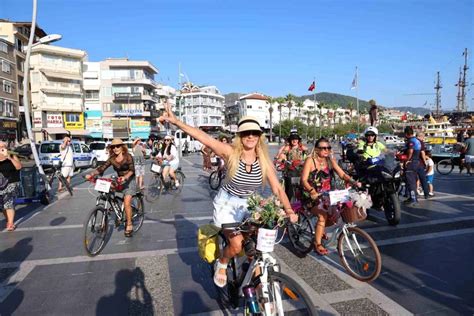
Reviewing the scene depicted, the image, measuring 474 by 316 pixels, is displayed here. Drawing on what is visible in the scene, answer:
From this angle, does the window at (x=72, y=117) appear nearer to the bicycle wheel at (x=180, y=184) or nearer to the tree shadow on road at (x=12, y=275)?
the bicycle wheel at (x=180, y=184)

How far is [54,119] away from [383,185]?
177ft

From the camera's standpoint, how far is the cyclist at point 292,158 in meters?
7.40

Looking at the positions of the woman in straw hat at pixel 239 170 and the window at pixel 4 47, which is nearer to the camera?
the woman in straw hat at pixel 239 170

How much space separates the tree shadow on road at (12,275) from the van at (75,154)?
1354 cm

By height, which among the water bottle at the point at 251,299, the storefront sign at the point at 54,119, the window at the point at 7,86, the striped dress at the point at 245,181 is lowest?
the water bottle at the point at 251,299

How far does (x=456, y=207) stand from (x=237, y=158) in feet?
23.3

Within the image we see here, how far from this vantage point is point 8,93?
42.0 m

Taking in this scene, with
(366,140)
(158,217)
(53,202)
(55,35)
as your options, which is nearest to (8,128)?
(55,35)

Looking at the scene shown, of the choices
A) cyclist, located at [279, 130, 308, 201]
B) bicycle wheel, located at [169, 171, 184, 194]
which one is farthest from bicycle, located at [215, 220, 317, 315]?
bicycle wheel, located at [169, 171, 184, 194]

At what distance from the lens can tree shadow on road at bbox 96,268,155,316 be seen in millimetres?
3609

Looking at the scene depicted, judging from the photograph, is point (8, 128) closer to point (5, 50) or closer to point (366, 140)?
point (5, 50)

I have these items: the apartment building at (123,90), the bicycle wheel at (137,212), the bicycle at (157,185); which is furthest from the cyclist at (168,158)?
the apartment building at (123,90)

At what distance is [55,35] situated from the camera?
1386cm

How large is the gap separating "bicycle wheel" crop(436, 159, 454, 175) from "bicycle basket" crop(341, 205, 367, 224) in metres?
13.0
